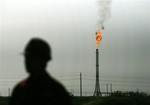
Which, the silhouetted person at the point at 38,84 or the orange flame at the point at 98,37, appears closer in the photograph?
the silhouetted person at the point at 38,84

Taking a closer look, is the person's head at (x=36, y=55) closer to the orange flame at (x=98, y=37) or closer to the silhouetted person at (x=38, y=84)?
the silhouetted person at (x=38, y=84)

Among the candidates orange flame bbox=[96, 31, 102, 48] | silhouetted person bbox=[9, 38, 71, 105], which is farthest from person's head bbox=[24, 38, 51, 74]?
orange flame bbox=[96, 31, 102, 48]

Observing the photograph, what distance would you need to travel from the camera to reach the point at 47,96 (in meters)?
4.10

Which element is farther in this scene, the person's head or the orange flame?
the orange flame

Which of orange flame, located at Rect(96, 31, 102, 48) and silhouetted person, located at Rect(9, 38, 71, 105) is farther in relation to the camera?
orange flame, located at Rect(96, 31, 102, 48)

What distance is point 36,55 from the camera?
163 inches

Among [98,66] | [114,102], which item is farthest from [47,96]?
[98,66]

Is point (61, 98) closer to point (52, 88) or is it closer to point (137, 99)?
point (52, 88)

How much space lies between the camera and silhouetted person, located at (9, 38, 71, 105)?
409 centimetres

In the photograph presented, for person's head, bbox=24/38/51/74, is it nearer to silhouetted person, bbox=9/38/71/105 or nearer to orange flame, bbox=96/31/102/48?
silhouetted person, bbox=9/38/71/105

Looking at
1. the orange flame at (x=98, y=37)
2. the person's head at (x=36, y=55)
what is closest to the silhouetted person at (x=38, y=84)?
the person's head at (x=36, y=55)

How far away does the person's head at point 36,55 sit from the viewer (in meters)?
4.11

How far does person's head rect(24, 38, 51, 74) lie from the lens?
13.5 feet

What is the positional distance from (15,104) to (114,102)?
25113mm
